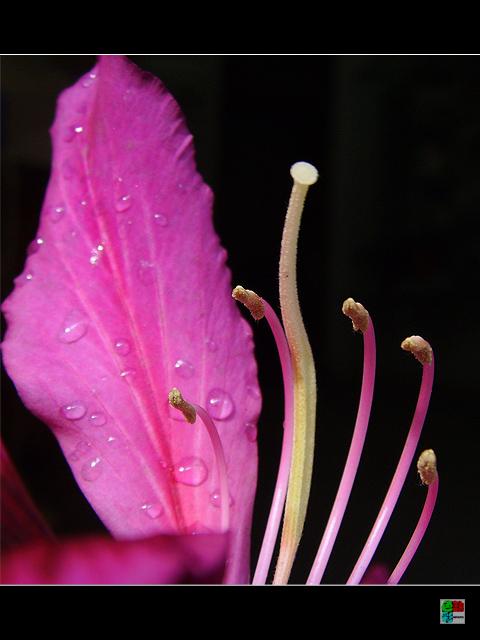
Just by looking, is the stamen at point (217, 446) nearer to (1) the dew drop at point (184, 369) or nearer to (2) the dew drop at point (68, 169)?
(1) the dew drop at point (184, 369)

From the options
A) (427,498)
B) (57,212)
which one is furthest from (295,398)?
(57,212)

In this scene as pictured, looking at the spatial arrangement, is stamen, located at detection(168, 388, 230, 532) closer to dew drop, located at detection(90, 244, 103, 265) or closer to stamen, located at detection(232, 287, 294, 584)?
stamen, located at detection(232, 287, 294, 584)

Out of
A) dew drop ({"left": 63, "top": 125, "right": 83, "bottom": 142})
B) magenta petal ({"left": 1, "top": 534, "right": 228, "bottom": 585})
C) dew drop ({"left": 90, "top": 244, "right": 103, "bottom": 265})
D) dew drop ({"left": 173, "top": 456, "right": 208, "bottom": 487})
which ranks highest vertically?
dew drop ({"left": 63, "top": 125, "right": 83, "bottom": 142})

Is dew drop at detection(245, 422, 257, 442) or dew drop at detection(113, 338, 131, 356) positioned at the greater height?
dew drop at detection(113, 338, 131, 356)

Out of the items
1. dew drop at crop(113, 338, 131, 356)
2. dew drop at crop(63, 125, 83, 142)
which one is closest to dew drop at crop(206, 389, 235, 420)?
dew drop at crop(113, 338, 131, 356)

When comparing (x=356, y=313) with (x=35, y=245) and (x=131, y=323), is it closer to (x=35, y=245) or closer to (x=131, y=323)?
(x=131, y=323)
